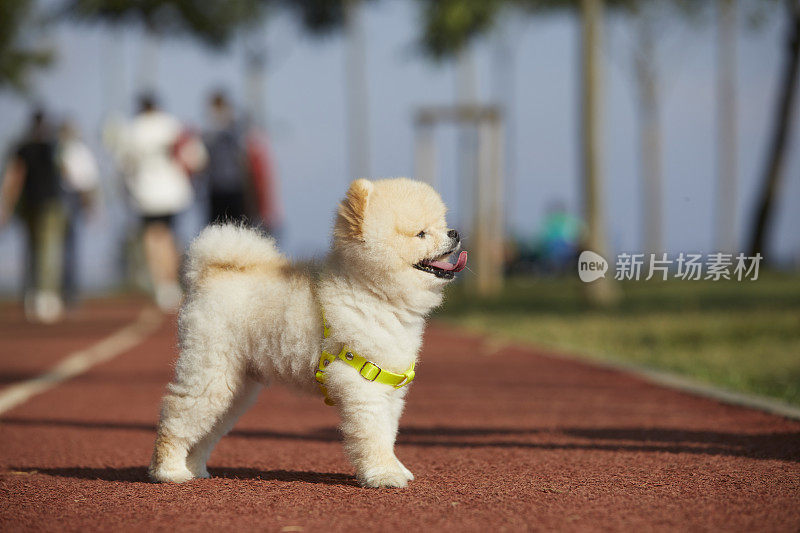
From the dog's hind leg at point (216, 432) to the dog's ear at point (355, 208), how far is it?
2.75ft

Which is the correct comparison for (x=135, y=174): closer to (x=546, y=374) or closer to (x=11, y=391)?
(x=11, y=391)

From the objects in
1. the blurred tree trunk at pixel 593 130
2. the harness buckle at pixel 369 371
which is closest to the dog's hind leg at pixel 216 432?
the harness buckle at pixel 369 371

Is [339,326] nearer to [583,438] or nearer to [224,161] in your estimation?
[583,438]

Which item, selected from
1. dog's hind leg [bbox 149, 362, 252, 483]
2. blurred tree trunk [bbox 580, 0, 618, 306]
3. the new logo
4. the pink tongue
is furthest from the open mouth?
blurred tree trunk [bbox 580, 0, 618, 306]

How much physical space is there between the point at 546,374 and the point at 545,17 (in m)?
31.4

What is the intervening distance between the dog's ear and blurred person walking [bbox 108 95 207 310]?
860cm

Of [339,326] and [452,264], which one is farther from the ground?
[452,264]

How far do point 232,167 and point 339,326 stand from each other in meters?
8.03

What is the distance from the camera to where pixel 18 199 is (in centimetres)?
1409

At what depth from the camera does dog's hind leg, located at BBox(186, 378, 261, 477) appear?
13.8 ft

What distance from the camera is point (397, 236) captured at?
392cm

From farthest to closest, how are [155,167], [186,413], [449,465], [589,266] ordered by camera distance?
1. [155,167]
2. [589,266]
3. [449,465]
4. [186,413]

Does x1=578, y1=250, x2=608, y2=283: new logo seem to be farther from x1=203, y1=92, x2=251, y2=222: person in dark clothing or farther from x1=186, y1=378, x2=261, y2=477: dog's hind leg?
x1=186, y1=378, x2=261, y2=477: dog's hind leg

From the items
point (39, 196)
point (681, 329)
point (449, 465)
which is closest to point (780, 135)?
point (681, 329)
